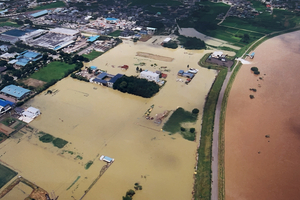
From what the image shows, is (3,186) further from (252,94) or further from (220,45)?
(220,45)

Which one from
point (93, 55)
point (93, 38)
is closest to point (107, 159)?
point (93, 55)

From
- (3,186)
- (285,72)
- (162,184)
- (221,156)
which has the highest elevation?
(285,72)

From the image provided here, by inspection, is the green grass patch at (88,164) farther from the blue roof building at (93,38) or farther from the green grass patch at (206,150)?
the blue roof building at (93,38)

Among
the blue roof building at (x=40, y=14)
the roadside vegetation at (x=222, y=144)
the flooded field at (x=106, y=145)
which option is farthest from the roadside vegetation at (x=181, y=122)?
the blue roof building at (x=40, y=14)

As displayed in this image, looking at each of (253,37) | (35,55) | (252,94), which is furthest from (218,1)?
(35,55)

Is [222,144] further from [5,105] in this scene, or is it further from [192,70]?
[5,105]

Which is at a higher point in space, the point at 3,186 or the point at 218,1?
the point at 218,1
